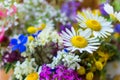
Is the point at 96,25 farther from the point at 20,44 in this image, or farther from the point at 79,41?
the point at 20,44

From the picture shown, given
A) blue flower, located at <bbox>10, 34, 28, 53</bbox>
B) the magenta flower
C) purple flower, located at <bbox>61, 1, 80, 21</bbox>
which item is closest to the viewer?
blue flower, located at <bbox>10, 34, 28, 53</bbox>

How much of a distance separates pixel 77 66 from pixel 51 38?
5.4 inches

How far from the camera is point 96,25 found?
A: 71 centimetres

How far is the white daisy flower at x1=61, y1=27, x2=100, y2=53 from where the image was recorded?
668mm

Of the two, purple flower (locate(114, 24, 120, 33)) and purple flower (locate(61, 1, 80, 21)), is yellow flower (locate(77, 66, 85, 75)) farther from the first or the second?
purple flower (locate(61, 1, 80, 21))

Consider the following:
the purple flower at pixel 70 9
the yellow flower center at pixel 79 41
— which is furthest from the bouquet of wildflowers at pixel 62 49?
the purple flower at pixel 70 9

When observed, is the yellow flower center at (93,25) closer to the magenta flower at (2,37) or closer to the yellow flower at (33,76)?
the yellow flower at (33,76)

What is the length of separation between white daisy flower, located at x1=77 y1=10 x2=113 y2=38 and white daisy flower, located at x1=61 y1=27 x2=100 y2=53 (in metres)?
0.02

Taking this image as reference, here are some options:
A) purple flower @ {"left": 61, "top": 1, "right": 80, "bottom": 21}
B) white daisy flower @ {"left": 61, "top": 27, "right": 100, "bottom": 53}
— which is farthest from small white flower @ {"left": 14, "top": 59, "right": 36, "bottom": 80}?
purple flower @ {"left": 61, "top": 1, "right": 80, "bottom": 21}

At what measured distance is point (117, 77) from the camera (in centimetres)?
92

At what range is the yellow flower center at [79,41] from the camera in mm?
669

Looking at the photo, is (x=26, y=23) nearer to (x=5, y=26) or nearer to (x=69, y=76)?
(x=5, y=26)

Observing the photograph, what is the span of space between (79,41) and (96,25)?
70mm

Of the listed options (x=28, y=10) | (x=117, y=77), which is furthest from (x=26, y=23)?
(x=117, y=77)
